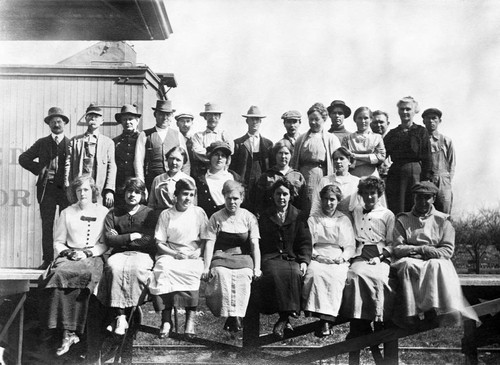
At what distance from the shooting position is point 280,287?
4352mm

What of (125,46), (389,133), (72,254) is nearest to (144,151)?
(72,254)

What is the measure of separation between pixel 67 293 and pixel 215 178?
5.71 ft

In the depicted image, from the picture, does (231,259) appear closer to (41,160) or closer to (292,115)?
(292,115)

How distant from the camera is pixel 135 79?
9633 mm

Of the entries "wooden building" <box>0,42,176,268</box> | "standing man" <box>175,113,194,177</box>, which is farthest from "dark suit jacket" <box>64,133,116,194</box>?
"wooden building" <box>0,42,176,268</box>

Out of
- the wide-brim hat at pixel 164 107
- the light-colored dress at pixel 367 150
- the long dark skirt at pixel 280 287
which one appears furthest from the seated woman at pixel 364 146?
the wide-brim hat at pixel 164 107

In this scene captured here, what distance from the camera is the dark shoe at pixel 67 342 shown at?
430cm

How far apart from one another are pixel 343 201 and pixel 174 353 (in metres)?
3.53

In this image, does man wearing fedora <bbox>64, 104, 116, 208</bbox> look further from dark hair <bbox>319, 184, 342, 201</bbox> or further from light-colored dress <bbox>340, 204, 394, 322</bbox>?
light-colored dress <bbox>340, 204, 394, 322</bbox>

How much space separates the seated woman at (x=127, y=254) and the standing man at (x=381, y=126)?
2.59 meters

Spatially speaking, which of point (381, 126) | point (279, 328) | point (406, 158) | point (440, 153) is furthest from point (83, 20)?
point (440, 153)

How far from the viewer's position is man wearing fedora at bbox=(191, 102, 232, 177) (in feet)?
19.2

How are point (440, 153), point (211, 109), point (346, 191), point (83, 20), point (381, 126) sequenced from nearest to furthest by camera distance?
point (83, 20) < point (346, 191) < point (440, 153) < point (381, 126) < point (211, 109)

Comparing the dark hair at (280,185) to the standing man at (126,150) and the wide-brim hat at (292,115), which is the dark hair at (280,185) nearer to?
the wide-brim hat at (292,115)
